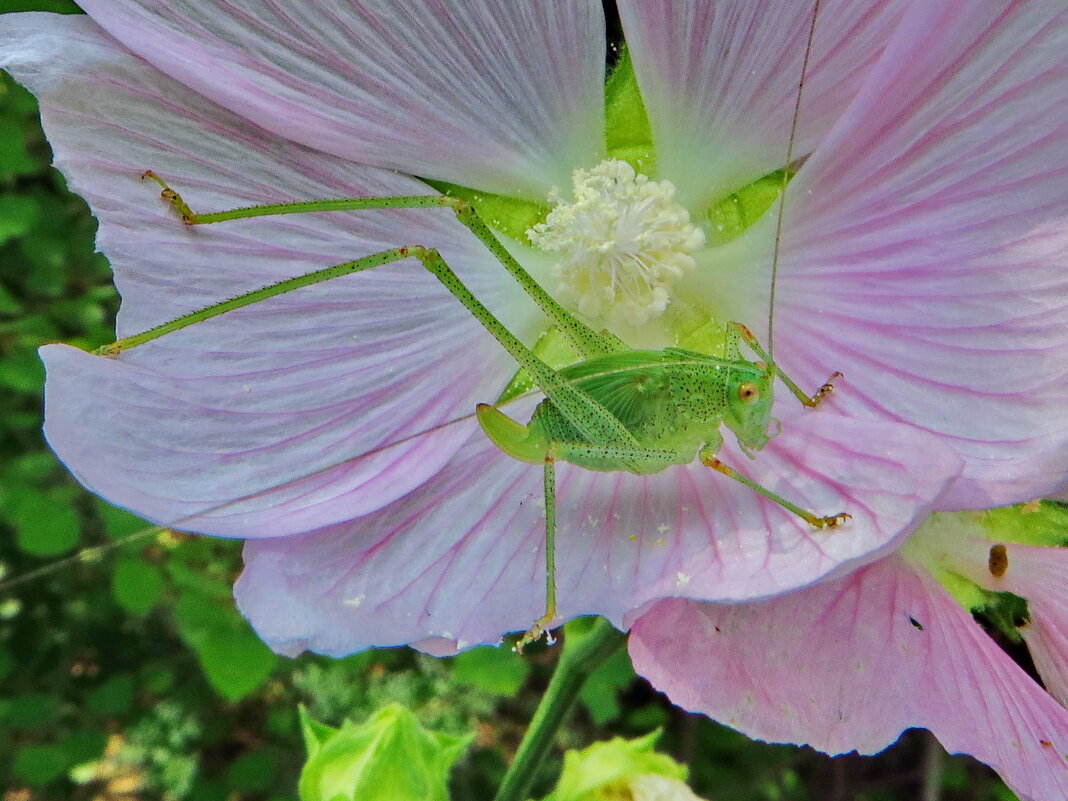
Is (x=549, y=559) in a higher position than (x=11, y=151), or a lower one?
higher

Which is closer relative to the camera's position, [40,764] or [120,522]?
[120,522]

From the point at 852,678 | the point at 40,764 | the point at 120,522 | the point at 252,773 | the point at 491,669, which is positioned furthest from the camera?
the point at 252,773

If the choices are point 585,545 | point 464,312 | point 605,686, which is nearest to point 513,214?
point 464,312

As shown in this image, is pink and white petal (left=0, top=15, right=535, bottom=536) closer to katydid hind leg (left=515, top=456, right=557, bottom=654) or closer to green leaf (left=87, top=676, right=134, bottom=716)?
katydid hind leg (left=515, top=456, right=557, bottom=654)

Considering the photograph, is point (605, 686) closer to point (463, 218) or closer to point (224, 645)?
point (224, 645)

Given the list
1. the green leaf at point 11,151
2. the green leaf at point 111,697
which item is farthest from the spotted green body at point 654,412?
the green leaf at point 111,697

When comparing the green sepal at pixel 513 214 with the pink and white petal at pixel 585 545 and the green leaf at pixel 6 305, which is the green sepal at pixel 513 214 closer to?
the pink and white petal at pixel 585 545

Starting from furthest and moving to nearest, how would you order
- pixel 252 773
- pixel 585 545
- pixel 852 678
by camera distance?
pixel 252 773 → pixel 585 545 → pixel 852 678
